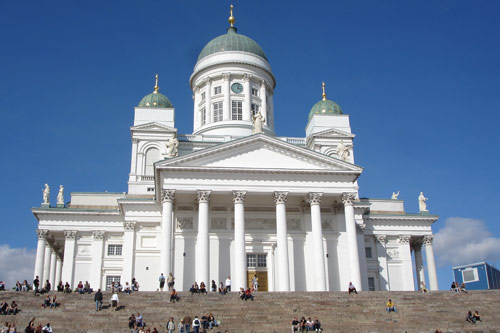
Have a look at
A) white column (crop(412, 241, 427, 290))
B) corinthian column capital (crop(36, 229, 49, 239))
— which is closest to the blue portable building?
white column (crop(412, 241, 427, 290))

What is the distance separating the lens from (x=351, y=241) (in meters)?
36.9

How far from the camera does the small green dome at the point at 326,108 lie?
53.8m

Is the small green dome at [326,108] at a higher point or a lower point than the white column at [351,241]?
higher

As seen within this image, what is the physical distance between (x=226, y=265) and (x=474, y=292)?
620 inches

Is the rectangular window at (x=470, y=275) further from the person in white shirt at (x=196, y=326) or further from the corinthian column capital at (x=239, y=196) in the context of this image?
the person in white shirt at (x=196, y=326)

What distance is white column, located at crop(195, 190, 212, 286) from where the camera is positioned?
34.7 m

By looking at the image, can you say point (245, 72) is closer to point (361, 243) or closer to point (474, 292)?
point (361, 243)

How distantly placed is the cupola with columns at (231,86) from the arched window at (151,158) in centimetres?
Answer: 504

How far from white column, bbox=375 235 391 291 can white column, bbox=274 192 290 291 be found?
12.2 m

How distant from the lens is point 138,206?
4372 centimetres

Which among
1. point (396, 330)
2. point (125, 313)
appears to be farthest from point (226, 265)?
point (396, 330)


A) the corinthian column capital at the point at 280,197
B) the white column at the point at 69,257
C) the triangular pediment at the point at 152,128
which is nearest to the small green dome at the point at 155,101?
the triangular pediment at the point at 152,128

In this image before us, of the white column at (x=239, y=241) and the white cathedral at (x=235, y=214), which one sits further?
the white cathedral at (x=235, y=214)

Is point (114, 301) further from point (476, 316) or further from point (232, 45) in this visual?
point (232, 45)
